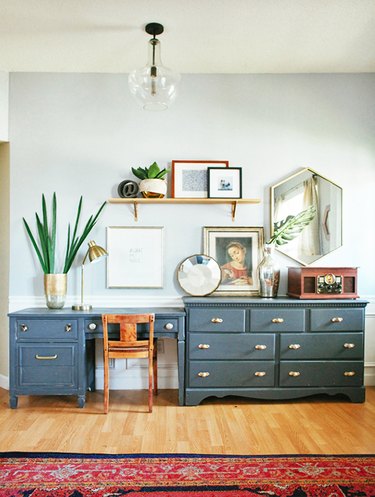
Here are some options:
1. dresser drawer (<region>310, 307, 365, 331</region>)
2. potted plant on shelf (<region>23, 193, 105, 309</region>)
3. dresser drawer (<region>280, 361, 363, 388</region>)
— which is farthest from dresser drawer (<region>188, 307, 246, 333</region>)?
potted plant on shelf (<region>23, 193, 105, 309</region>)

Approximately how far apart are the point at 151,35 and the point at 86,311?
2.26 m

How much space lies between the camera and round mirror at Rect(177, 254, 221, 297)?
388 cm

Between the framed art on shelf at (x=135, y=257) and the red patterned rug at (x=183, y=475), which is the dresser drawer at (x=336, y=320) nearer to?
the red patterned rug at (x=183, y=475)

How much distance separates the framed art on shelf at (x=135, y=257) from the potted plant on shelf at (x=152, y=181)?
354 millimetres

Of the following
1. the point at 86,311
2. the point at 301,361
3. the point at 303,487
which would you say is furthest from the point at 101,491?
the point at 301,361

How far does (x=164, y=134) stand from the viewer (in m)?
3.96

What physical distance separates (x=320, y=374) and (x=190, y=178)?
6.73ft

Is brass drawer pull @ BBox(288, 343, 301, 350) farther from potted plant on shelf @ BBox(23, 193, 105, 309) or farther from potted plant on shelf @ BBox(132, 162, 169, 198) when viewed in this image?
potted plant on shelf @ BBox(23, 193, 105, 309)

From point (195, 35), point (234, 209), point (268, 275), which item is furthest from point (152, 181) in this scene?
point (268, 275)

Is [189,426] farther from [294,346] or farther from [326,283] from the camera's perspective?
[326,283]

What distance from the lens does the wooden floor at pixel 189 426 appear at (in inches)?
106

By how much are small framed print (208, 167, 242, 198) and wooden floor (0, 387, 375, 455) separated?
1800mm

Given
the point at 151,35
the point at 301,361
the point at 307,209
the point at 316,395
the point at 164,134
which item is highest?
the point at 151,35

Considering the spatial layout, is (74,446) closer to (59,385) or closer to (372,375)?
(59,385)
